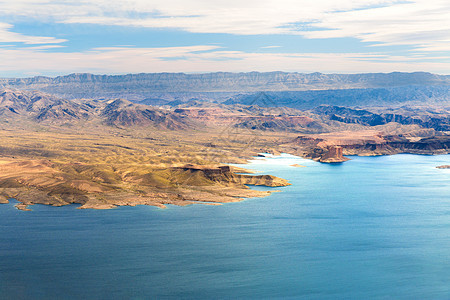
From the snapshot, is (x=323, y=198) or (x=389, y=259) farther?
(x=323, y=198)

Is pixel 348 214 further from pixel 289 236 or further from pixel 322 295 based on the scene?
pixel 322 295

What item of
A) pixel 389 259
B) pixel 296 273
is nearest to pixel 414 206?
pixel 389 259

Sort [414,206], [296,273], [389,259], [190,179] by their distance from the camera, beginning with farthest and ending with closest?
[190,179] < [414,206] < [389,259] < [296,273]

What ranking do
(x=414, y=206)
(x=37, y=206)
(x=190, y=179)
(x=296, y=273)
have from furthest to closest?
(x=190, y=179)
(x=414, y=206)
(x=37, y=206)
(x=296, y=273)

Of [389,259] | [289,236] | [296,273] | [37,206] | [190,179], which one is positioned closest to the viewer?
[296,273]

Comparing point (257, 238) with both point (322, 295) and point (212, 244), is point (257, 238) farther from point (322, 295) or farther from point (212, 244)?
point (322, 295)

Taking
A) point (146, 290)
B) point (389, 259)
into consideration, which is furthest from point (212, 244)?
point (389, 259)
